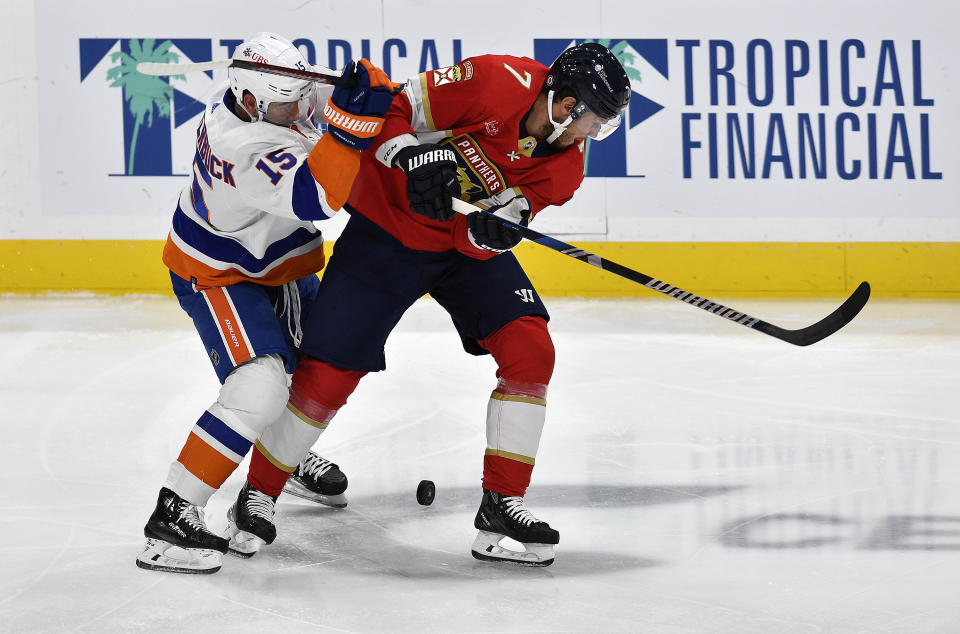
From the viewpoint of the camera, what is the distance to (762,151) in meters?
6.20

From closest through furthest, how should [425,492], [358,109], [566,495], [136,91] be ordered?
[358,109]
[425,492]
[566,495]
[136,91]

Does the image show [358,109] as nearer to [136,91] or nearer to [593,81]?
[593,81]

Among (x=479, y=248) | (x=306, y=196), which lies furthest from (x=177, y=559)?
(x=479, y=248)

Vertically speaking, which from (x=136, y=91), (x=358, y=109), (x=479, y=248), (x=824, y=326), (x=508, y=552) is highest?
(x=136, y=91)

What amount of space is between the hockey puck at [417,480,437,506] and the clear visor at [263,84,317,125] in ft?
2.84

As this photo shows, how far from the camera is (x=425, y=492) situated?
2639mm

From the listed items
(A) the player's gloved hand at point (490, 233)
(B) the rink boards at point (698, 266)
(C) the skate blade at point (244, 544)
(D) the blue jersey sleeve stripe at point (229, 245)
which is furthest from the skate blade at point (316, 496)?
(B) the rink boards at point (698, 266)

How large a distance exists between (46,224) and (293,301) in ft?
13.5

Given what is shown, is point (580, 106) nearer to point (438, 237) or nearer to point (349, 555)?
point (438, 237)

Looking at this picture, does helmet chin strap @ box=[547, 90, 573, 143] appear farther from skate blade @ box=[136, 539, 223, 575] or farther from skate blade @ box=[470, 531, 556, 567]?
skate blade @ box=[136, 539, 223, 575]

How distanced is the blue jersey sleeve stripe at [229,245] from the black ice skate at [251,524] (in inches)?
18.8

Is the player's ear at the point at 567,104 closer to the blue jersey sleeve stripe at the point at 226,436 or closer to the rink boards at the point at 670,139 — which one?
the blue jersey sleeve stripe at the point at 226,436

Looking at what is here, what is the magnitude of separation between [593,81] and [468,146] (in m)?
0.29

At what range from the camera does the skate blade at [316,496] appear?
2.66 m
